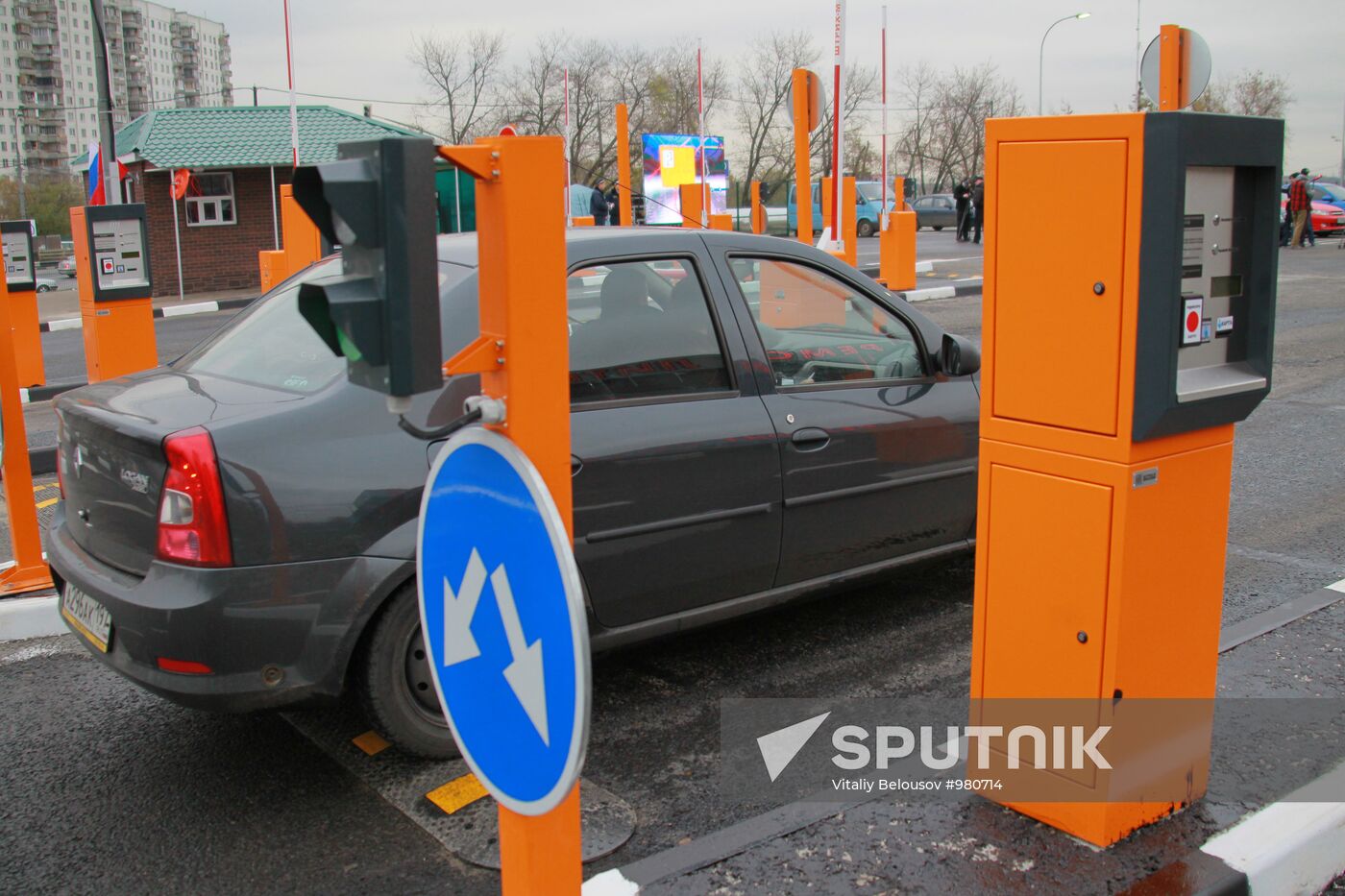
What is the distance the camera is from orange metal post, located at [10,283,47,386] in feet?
35.2

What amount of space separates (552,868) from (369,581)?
156 cm

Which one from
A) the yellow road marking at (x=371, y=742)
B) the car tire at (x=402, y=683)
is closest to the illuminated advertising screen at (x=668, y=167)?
the yellow road marking at (x=371, y=742)

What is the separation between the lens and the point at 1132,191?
2598 millimetres

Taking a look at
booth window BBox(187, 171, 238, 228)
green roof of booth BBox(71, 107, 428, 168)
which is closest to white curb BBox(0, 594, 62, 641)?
green roof of booth BBox(71, 107, 428, 168)

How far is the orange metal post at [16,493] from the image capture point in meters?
5.32

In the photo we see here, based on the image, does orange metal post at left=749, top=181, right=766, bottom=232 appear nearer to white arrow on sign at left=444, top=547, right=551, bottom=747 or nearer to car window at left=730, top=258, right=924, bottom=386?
car window at left=730, top=258, right=924, bottom=386

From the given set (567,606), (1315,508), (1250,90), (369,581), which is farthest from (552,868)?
(1250,90)

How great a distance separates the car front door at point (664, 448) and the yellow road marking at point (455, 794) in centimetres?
67

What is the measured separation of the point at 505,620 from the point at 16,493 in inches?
181

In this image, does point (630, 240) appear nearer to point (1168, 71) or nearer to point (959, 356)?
point (959, 356)

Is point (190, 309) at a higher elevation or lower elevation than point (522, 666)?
lower

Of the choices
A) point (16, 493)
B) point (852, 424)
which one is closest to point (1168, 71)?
point (852, 424)

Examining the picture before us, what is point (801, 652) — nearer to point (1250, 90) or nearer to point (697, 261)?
point (697, 261)

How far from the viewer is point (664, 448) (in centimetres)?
388
